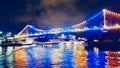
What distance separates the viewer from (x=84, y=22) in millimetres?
55906

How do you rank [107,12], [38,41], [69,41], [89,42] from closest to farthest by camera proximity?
[107,12] → [89,42] → [69,41] → [38,41]

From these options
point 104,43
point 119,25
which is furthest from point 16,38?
point 119,25

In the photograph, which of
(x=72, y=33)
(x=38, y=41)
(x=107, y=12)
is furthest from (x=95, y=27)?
(x=38, y=41)

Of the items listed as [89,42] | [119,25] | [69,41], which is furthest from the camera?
[69,41]

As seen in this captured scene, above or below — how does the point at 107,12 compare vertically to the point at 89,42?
above

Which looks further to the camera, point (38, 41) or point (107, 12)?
point (38, 41)

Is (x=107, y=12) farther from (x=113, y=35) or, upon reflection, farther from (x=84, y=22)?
(x=84, y=22)

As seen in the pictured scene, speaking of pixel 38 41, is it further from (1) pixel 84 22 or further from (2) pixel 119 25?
(2) pixel 119 25

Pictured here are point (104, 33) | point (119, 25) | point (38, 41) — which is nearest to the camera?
point (119, 25)

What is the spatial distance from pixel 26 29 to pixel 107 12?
138ft

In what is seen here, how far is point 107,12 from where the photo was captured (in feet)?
159

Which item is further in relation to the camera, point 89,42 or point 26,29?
point 26,29

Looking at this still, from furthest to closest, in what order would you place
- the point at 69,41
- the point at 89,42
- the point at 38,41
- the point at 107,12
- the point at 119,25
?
the point at 38,41
the point at 69,41
the point at 89,42
the point at 107,12
the point at 119,25

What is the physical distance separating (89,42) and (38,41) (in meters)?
34.6
